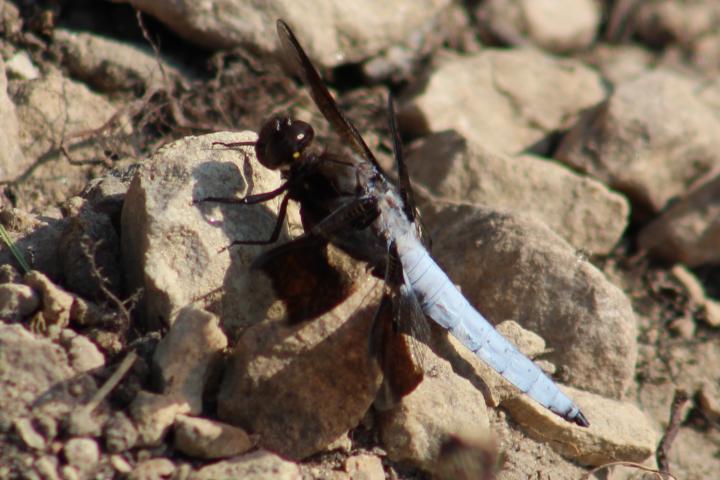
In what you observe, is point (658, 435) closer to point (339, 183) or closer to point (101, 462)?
point (339, 183)

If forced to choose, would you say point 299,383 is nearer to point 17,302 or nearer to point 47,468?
point 47,468

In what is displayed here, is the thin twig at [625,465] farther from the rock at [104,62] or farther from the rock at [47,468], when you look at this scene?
the rock at [104,62]

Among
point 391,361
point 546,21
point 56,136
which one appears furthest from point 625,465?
point 546,21

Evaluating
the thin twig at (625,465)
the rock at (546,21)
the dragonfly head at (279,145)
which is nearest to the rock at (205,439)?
the dragonfly head at (279,145)

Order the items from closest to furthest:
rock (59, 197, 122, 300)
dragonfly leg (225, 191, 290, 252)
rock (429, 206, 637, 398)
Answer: rock (59, 197, 122, 300)
dragonfly leg (225, 191, 290, 252)
rock (429, 206, 637, 398)

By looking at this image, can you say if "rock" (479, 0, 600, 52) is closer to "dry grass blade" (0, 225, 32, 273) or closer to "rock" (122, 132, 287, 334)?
"rock" (122, 132, 287, 334)

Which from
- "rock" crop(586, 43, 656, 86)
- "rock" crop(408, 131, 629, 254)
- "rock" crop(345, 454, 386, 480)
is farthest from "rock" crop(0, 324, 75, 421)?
"rock" crop(586, 43, 656, 86)
